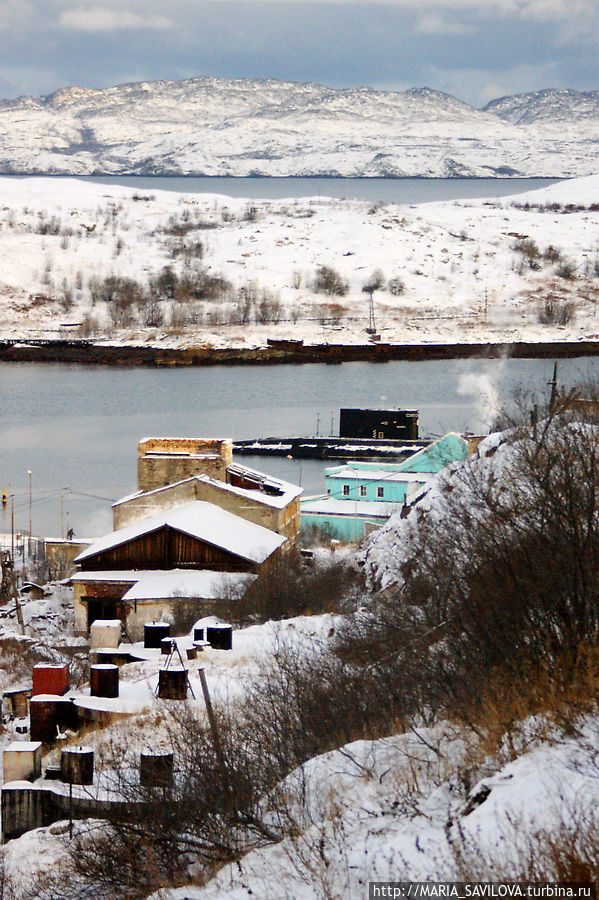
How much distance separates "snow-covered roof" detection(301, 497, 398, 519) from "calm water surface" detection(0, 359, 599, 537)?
2716mm

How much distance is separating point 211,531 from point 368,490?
784 cm

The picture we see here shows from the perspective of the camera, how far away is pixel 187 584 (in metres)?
8.49

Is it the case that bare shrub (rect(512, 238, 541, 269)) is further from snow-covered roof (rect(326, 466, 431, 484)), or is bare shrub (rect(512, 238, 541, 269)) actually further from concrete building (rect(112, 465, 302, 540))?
concrete building (rect(112, 465, 302, 540))

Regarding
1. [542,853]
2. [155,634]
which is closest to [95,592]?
[155,634]

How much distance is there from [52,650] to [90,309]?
152 ft

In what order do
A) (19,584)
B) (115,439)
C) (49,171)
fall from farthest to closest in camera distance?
(49,171)
(115,439)
(19,584)

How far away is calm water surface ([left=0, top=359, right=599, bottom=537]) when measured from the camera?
19.6 meters

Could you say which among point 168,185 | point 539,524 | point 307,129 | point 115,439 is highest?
point 307,129

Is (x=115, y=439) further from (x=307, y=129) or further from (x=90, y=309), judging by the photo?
(x=307, y=129)

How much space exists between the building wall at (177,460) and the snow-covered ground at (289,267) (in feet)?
113

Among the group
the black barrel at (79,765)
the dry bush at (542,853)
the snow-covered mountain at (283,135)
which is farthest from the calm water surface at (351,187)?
the dry bush at (542,853)

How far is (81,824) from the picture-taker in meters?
3.20

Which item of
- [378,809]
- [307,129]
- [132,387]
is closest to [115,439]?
[132,387]

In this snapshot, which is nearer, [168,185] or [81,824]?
[81,824]
